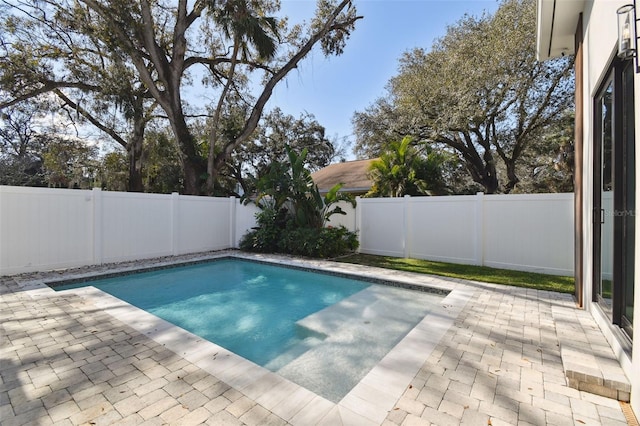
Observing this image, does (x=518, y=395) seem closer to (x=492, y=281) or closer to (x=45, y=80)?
(x=492, y=281)

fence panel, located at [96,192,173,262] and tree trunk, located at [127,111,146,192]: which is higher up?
tree trunk, located at [127,111,146,192]

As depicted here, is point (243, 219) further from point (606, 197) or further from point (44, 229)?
point (606, 197)

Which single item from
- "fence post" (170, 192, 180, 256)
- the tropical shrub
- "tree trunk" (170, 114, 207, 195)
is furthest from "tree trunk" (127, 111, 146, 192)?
the tropical shrub

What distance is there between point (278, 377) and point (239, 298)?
4050 millimetres

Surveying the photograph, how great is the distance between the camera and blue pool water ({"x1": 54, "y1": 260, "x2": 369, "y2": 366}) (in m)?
4.71

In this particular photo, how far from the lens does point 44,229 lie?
7465 mm

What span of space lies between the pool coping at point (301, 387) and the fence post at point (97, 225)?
3.58 metres

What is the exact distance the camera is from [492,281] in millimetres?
6680

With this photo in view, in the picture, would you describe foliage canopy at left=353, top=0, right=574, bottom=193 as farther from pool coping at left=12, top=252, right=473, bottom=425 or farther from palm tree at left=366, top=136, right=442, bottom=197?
pool coping at left=12, top=252, right=473, bottom=425

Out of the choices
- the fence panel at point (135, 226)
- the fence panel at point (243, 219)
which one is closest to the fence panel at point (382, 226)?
the fence panel at point (243, 219)

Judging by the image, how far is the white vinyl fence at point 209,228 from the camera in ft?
23.5

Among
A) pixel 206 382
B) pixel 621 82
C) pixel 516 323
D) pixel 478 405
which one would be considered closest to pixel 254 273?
pixel 206 382

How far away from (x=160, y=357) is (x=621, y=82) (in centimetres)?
591

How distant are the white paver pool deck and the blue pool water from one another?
3.14 feet
